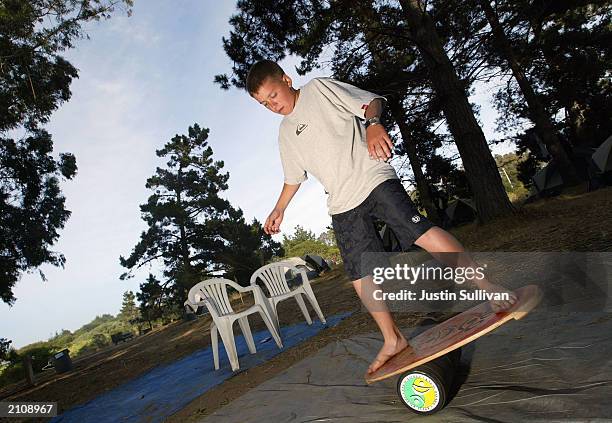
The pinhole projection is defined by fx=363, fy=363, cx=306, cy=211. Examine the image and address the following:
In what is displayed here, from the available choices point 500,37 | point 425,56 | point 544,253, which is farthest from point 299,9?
point 544,253

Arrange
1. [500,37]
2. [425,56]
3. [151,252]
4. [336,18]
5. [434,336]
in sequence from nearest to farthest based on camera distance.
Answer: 1. [434,336]
2. [425,56]
3. [336,18]
4. [500,37]
5. [151,252]

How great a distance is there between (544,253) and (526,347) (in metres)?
2.37

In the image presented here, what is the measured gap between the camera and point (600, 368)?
1.37 metres

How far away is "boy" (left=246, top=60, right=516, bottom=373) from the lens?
175 centimetres

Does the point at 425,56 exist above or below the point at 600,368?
above

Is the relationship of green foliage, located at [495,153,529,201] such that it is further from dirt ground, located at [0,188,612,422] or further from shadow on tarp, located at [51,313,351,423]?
shadow on tarp, located at [51,313,351,423]

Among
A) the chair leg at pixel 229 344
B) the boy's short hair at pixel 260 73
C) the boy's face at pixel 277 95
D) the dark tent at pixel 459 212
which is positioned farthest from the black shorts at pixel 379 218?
the dark tent at pixel 459 212

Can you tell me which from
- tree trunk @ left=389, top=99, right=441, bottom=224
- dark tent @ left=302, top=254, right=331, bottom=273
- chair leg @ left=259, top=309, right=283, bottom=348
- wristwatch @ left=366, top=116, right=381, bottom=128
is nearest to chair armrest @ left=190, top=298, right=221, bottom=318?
chair leg @ left=259, top=309, right=283, bottom=348

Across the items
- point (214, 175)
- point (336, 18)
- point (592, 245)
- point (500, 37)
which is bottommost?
point (592, 245)

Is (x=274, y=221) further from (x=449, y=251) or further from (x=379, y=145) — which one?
(x=449, y=251)

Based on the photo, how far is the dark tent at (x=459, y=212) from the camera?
1873cm

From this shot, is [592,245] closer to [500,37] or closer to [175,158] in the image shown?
[500,37]

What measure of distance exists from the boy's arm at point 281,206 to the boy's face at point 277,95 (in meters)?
0.49

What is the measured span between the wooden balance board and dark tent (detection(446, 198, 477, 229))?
60.2 ft
